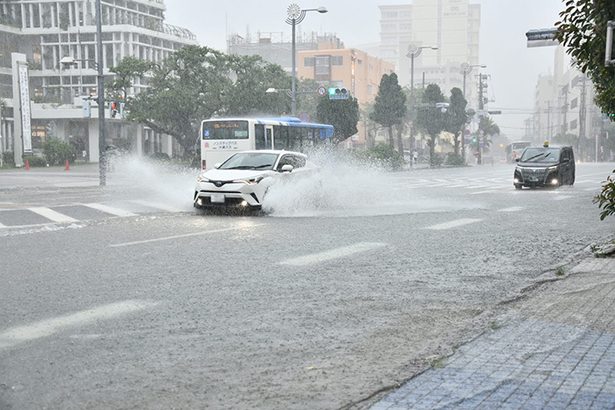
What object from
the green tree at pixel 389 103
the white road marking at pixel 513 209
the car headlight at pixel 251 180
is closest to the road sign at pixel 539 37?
the white road marking at pixel 513 209

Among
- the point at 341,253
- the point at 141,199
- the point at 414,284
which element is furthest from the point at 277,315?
the point at 141,199

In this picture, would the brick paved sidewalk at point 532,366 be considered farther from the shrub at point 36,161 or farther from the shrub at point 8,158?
the shrub at point 8,158

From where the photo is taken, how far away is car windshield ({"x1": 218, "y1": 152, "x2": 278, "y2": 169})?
17.3 metres

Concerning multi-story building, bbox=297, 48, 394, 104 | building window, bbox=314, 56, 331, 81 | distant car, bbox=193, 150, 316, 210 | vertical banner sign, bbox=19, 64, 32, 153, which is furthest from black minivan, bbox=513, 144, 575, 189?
building window, bbox=314, 56, 331, 81

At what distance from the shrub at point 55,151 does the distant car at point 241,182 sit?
144 ft

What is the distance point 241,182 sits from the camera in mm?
16234

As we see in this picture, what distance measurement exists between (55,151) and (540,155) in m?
41.2

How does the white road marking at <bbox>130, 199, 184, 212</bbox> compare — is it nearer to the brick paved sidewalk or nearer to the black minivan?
the brick paved sidewalk

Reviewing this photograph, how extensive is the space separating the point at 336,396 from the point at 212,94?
50.2m

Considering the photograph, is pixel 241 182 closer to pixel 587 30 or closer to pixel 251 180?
pixel 251 180

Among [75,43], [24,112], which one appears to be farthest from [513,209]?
A: [75,43]

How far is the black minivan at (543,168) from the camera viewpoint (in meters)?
27.8

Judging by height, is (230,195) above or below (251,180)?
below

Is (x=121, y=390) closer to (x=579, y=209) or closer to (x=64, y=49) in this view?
(x=579, y=209)
